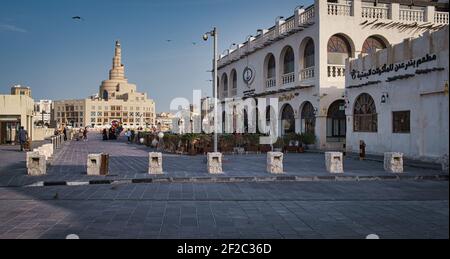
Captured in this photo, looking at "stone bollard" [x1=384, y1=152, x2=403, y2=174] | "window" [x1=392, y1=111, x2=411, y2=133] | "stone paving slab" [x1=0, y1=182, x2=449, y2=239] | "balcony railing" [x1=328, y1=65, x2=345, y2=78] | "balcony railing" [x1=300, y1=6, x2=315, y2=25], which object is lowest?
"stone paving slab" [x1=0, y1=182, x2=449, y2=239]

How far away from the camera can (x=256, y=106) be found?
3853 cm

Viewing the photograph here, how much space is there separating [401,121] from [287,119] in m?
13.8

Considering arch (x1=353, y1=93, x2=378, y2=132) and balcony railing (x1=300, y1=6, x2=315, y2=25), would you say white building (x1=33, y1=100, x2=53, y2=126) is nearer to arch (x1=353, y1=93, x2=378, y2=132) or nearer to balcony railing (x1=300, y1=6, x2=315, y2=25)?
balcony railing (x1=300, y1=6, x2=315, y2=25)

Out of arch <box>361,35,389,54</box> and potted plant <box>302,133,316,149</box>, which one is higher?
arch <box>361,35,389,54</box>

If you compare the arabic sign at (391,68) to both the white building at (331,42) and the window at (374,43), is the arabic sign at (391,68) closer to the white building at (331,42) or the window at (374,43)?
the white building at (331,42)

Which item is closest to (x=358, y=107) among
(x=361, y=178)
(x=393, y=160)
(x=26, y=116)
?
(x=393, y=160)

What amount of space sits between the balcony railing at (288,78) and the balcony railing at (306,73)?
1.57m

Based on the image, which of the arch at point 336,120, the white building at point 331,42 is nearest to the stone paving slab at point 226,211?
the white building at point 331,42

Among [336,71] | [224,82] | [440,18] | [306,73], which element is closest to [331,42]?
[336,71]

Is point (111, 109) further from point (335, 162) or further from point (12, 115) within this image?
point (335, 162)

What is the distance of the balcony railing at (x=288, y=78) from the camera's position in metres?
31.0

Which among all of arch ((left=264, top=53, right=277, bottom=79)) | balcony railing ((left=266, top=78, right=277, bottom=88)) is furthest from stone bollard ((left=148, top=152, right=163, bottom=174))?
arch ((left=264, top=53, right=277, bottom=79))

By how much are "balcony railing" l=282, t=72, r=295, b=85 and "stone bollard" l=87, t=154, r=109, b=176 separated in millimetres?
19788

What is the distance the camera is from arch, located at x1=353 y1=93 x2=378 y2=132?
74.1 ft
